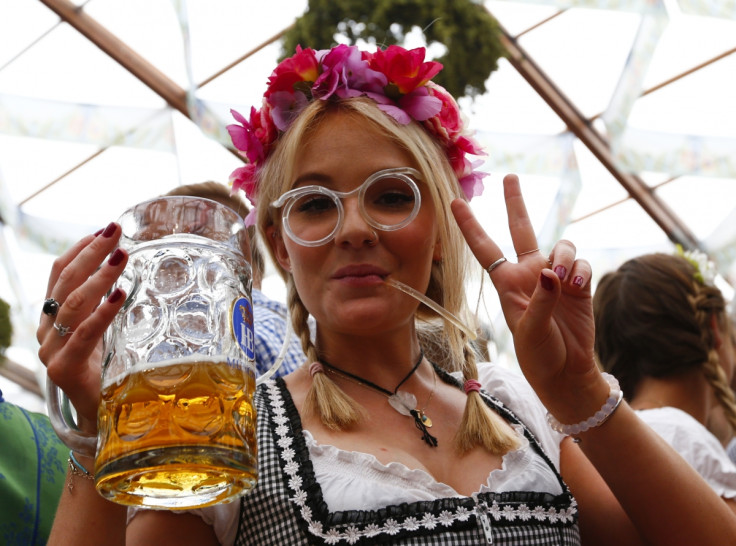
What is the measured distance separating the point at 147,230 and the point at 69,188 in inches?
258

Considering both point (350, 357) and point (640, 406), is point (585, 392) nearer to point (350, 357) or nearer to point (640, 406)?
point (350, 357)

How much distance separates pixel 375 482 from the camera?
1176mm

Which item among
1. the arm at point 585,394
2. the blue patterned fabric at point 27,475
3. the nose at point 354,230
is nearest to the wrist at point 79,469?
the blue patterned fabric at point 27,475

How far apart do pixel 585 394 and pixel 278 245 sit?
0.60 m

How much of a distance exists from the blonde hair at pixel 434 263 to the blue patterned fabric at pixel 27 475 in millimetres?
514

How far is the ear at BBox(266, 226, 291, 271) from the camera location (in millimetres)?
1517

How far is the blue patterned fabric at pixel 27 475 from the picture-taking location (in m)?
1.43

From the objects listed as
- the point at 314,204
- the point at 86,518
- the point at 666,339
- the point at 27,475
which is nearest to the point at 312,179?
the point at 314,204

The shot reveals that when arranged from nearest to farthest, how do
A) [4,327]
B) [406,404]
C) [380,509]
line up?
1. [380,509]
2. [406,404]
3. [4,327]

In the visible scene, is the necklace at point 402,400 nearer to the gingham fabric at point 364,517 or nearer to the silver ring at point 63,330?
the gingham fabric at point 364,517

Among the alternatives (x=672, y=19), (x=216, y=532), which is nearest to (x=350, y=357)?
(x=216, y=532)

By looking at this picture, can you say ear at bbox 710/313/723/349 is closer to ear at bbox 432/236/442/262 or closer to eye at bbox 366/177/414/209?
ear at bbox 432/236/442/262

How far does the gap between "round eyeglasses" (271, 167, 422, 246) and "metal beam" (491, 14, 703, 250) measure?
5.03m

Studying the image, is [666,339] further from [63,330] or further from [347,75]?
[63,330]
